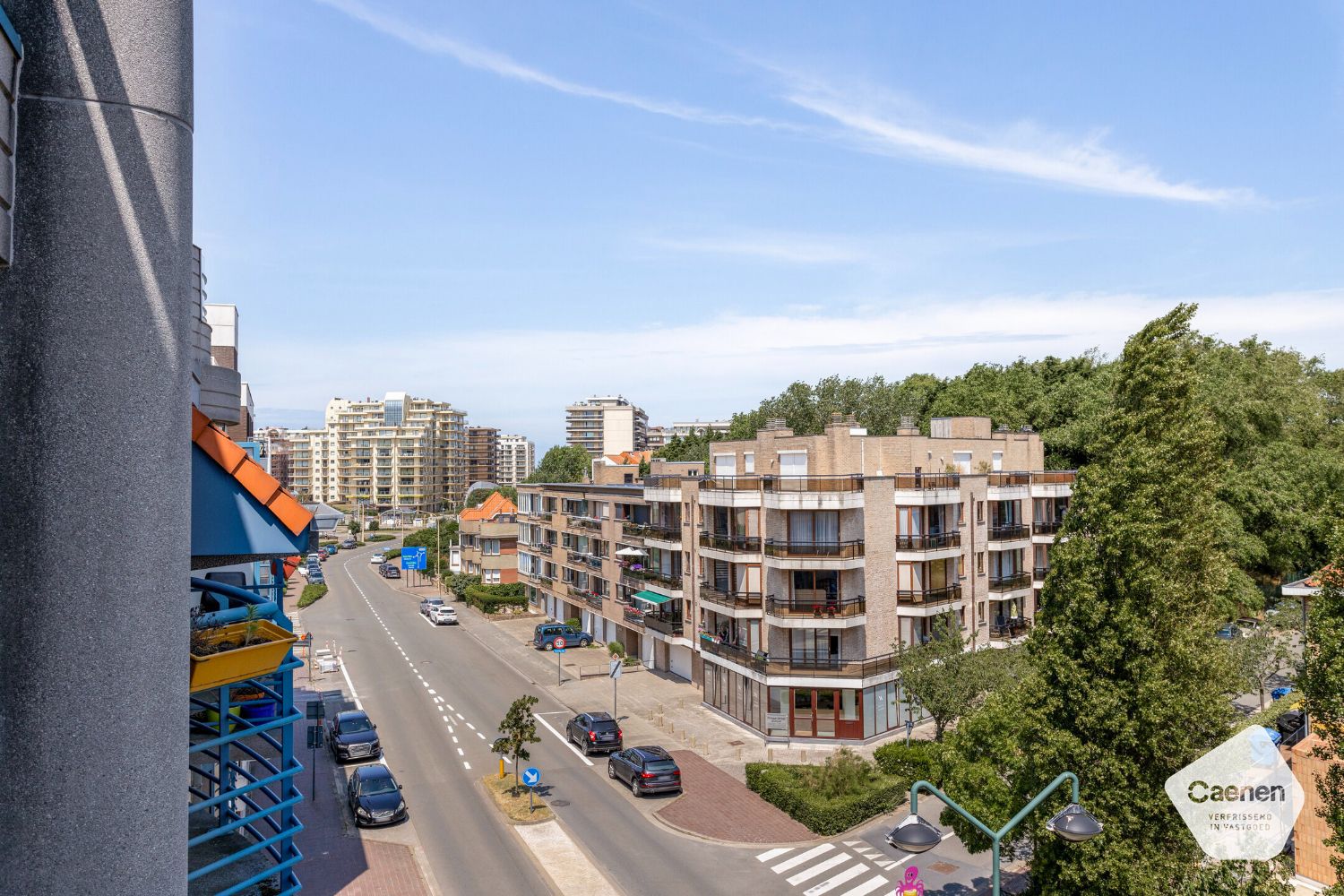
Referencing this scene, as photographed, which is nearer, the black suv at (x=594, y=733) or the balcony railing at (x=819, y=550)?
the black suv at (x=594, y=733)

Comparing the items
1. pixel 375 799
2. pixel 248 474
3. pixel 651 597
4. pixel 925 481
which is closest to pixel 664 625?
pixel 651 597

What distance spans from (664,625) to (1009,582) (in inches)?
745

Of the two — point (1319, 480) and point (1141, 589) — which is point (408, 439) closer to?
point (1319, 480)

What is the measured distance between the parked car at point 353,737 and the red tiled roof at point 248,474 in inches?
1195

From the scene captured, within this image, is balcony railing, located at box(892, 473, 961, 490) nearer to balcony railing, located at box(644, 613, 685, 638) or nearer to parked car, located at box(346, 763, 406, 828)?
balcony railing, located at box(644, 613, 685, 638)

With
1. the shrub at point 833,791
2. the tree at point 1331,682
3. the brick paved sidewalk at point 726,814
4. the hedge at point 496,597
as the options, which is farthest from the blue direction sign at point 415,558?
the tree at point 1331,682

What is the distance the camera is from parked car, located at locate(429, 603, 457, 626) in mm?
69812

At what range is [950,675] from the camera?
32875 millimetres

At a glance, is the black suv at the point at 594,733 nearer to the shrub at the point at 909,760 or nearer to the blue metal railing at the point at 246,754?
the shrub at the point at 909,760

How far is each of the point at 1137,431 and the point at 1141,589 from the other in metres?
3.65

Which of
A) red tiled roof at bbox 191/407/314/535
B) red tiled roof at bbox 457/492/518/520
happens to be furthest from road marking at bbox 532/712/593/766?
red tiled roof at bbox 457/492/518/520

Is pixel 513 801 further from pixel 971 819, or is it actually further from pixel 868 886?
pixel 971 819

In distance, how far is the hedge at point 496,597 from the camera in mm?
74188

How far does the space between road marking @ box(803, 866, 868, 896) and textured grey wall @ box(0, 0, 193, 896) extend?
73.2 feet
